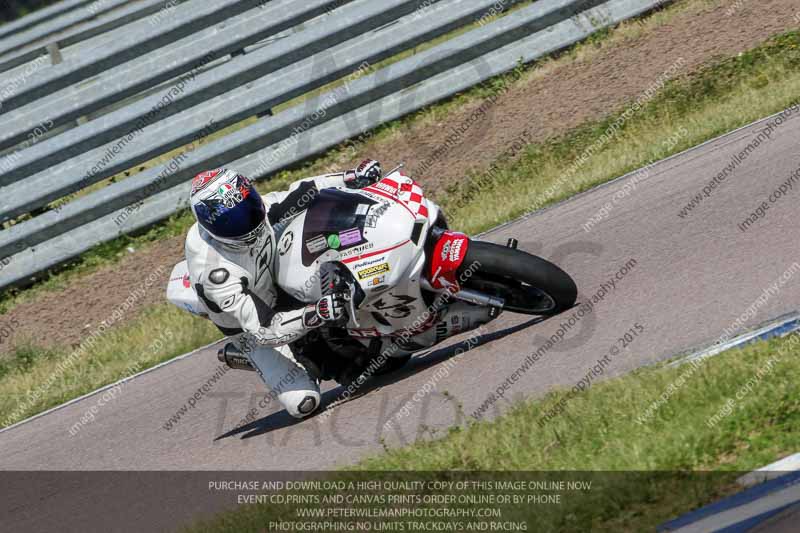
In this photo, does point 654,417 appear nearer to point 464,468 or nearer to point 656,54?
point 464,468

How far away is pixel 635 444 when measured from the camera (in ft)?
15.8

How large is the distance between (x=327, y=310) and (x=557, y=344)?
154cm

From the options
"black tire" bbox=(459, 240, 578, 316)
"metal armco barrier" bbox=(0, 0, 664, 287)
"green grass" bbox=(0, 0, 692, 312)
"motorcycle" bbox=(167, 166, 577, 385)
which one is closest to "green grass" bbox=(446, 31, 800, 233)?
"green grass" bbox=(0, 0, 692, 312)

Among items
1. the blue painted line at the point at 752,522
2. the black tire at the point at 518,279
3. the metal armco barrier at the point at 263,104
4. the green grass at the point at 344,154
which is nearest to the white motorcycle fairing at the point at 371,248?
the black tire at the point at 518,279

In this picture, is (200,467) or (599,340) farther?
(200,467)

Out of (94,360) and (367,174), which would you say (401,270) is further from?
(94,360)

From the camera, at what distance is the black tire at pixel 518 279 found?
6.20 metres

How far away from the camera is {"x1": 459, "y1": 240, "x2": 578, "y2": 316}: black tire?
620 centimetres

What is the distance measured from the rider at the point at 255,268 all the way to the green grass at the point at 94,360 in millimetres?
2811

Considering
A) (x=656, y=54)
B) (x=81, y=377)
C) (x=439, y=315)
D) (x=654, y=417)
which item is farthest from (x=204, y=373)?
(x=656, y=54)

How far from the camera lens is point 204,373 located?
28.3 feet

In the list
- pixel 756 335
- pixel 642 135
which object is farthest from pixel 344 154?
pixel 756 335

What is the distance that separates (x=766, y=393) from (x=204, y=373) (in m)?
5.14

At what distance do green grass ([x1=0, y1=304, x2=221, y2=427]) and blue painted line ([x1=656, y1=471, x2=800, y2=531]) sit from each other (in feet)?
20.1
